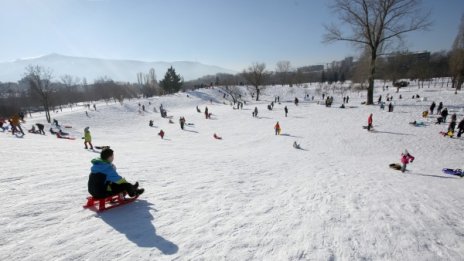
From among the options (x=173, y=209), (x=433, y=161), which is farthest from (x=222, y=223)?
(x=433, y=161)

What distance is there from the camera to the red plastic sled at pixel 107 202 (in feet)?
15.2

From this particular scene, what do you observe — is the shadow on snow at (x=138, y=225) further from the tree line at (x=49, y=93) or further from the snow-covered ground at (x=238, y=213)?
the tree line at (x=49, y=93)

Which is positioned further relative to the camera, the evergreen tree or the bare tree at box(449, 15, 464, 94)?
the evergreen tree

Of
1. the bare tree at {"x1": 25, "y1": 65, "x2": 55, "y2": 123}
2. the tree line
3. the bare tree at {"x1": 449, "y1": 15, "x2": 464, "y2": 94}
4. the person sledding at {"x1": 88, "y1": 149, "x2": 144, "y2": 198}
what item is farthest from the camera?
the bare tree at {"x1": 449, "y1": 15, "x2": 464, "y2": 94}

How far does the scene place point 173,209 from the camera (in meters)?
5.03

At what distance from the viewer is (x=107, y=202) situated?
4.96 meters

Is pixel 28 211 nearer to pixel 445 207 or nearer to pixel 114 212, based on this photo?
pixel 114 212

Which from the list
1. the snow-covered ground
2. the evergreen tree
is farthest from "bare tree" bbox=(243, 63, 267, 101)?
the snow-covered ground

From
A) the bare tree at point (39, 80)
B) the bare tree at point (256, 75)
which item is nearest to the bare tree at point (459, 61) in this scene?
the bare tree at point (256, 75)

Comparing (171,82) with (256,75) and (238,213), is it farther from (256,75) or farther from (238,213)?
(238,213)

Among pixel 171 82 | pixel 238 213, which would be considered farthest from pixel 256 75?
pixel 238 213

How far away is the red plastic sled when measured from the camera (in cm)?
463

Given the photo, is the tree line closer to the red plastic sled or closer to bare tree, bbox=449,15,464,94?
the red plastic sled

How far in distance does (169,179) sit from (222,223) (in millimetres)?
3241
